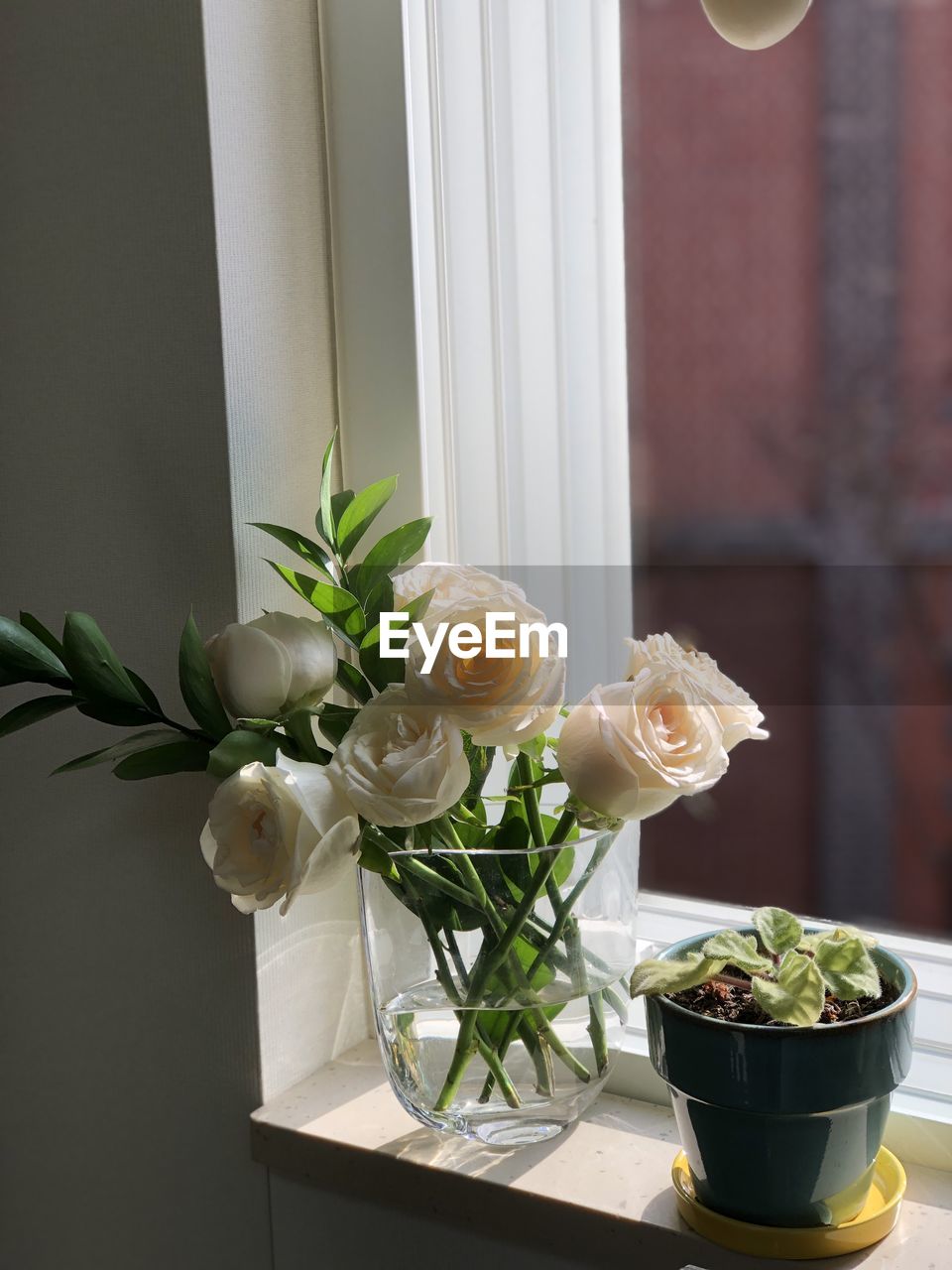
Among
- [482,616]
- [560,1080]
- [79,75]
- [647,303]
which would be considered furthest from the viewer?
[647,303]

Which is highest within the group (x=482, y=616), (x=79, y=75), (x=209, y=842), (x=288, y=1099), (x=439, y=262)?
(x=79, y=75)

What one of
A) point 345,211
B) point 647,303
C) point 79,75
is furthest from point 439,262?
point 647,303

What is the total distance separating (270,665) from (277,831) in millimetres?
90

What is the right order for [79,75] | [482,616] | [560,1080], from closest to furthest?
[482,616]
[560,1080]
[79,75]

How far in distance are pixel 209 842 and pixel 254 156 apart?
44 cm

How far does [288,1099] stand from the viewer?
0.77m

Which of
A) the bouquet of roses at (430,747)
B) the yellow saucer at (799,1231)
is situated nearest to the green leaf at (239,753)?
the bouquet of roses at (430,747)

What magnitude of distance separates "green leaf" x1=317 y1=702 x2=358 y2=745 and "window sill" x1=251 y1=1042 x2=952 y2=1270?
265 mm

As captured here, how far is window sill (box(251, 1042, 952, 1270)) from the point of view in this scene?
0.61 metres

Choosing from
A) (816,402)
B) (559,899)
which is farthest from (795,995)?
(816,402)

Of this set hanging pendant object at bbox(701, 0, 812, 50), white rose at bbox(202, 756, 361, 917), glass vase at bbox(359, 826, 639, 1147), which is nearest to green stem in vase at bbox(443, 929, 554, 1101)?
glass vase at bbox(359, 826, 639, 1147)

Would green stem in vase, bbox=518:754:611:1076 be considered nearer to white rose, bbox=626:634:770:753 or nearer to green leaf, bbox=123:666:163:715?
white rose, bbox=626:634:770:753

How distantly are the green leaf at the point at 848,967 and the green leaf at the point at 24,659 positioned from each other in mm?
423

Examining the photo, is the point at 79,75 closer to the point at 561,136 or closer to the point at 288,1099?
the point at 561,136
